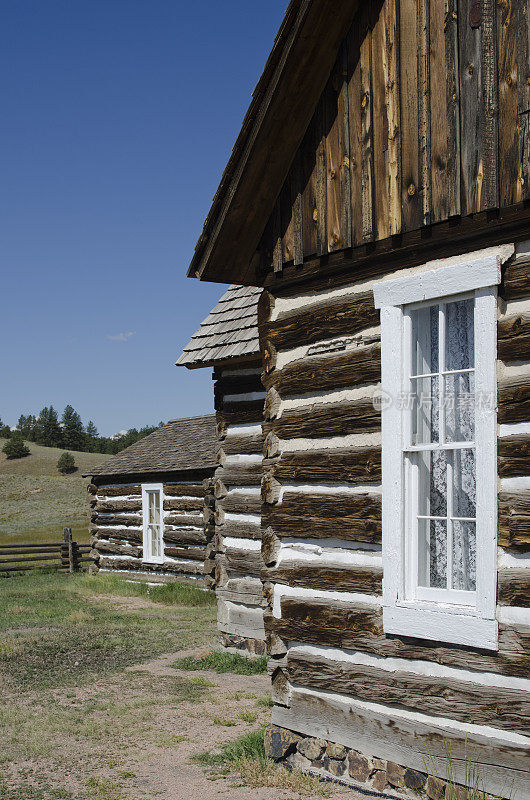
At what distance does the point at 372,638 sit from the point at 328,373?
2.03 m

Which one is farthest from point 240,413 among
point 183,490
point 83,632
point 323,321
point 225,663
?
point 183,490

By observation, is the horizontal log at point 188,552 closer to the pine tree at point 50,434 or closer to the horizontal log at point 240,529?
the horizontal log at point 240,529

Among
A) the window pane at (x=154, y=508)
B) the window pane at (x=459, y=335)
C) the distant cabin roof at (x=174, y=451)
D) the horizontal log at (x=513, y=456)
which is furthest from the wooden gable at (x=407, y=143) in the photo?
the window pane at (x=154, y=508)

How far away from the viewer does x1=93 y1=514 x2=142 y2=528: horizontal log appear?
797 inches

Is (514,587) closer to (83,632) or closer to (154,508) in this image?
(83,632)

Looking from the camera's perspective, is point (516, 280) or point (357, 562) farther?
point (357, 562)

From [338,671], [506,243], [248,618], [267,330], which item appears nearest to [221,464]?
[248,618]

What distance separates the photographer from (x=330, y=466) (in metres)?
5.98

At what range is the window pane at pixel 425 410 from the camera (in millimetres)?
5340

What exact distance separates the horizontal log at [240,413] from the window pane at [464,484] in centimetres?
587

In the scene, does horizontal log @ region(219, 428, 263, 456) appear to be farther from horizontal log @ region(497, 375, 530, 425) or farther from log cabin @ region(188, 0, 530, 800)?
horizontal log @ region(497, 375, 530, 425)

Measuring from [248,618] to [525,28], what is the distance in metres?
8.30

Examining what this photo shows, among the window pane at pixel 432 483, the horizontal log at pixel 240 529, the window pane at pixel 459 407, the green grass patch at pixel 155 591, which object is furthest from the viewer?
the green grass patch at pixel 155 591

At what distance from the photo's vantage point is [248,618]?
1081 cm
